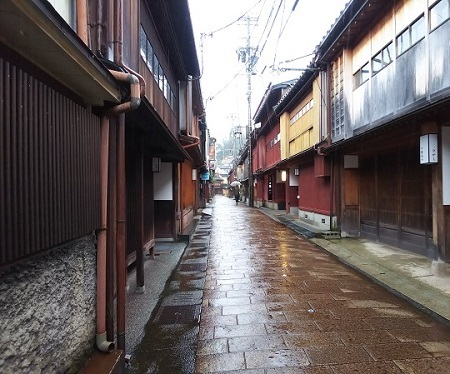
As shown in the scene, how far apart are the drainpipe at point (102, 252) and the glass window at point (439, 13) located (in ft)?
24.4

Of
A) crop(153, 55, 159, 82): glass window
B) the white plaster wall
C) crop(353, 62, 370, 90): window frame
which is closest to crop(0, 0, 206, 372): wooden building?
the white plaster wall

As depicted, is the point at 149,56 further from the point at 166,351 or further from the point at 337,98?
the point at 337,98

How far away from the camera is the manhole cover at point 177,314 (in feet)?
17.7

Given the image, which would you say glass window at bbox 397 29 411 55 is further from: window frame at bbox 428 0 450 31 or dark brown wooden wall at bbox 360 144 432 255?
dark brown wooden wall at bbox 360 144 432 255

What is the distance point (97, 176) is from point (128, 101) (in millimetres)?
943

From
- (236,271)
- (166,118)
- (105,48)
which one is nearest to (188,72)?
(166,118)

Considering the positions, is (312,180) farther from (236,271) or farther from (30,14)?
(30,14)

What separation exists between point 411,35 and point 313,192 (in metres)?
10.1

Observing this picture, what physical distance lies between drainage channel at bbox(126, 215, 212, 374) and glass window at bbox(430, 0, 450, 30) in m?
7.89

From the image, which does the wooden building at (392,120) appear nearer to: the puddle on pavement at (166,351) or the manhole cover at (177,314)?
the manhole cover at (177,314)

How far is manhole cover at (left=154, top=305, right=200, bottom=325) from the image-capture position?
17.7ft

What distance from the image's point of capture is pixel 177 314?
18.7 ft

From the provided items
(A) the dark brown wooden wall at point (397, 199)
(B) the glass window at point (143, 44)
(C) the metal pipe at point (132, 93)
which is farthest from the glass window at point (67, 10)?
(A) the dark brown wooden wall at point (397, 199)

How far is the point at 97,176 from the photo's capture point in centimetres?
376
